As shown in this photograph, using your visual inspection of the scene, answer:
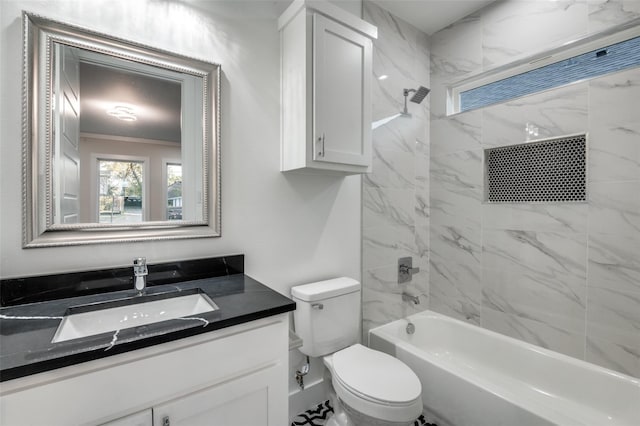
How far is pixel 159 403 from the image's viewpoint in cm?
88

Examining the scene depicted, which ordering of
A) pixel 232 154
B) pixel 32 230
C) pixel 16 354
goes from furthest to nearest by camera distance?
pixel 232 154 → pixel 32 230 → pixel 16 354

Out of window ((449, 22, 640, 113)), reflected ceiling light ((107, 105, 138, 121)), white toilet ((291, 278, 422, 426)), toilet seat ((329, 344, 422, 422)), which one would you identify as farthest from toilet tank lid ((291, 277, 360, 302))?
window ((449, 22, 640, 113))

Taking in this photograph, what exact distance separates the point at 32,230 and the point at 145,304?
1.63 ft

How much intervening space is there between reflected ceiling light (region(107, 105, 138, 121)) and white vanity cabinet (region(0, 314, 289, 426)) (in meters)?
1.01

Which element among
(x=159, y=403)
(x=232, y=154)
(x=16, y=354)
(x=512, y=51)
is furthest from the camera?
(x=512, y=51)

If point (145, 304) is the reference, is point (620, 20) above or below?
above

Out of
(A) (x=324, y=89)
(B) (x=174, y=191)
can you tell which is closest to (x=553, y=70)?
(A) (x=324, y=89)

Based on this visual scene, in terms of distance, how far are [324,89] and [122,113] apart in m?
0.95

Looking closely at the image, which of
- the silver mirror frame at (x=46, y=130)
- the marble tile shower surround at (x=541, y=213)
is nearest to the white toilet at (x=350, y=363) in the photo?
the silver mirror frame at (x=46, y=130)

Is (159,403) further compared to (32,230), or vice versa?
(32,230)

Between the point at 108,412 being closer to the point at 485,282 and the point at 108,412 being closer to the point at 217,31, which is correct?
the point at 217,31

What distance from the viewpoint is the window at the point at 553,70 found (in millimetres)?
1618

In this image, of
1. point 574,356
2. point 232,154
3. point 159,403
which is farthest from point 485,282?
point 159,403

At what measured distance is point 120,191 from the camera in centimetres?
132
